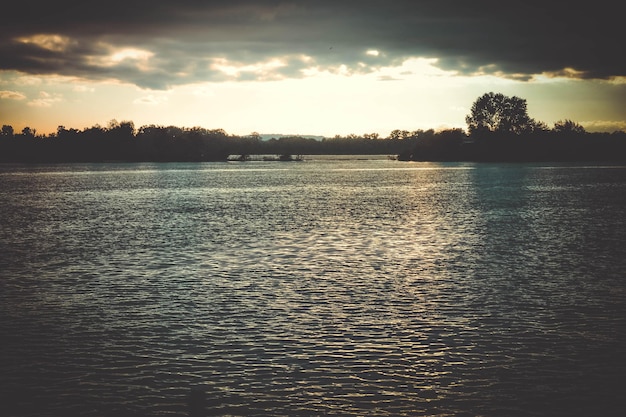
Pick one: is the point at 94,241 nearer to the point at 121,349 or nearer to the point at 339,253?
the point at 339,253

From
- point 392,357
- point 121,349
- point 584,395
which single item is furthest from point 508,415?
point 121,349

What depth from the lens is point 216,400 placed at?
15062 millimetres

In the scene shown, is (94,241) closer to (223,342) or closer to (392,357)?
(223,342)

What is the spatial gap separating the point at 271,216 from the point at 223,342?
4431cm

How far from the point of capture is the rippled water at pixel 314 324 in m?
15.4

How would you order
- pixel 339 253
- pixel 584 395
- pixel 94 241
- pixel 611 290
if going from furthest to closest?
pixel 94 241 → pixel 339 253 → pixel 611 290 → pixel 584 395

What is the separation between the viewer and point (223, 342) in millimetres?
19844

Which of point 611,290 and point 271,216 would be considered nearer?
point 611,290

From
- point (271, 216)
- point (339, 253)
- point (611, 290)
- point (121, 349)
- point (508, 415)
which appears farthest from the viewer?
point (271, 216)

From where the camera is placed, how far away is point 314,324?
21891mm

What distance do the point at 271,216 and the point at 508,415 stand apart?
50.6 m

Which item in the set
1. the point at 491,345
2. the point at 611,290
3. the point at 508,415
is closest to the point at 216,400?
the point at 508,415

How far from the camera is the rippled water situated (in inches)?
607

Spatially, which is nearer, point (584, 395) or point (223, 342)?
point (584, 395)
